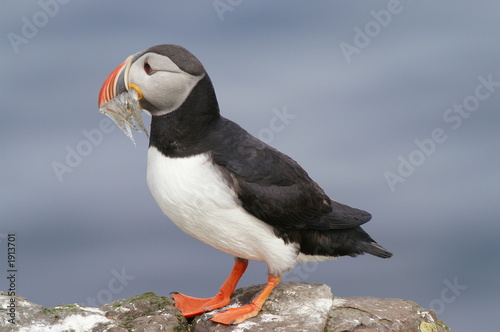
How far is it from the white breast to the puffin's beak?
523mm

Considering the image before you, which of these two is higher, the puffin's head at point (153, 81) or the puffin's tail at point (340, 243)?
the puffin's head at point (153, 81)

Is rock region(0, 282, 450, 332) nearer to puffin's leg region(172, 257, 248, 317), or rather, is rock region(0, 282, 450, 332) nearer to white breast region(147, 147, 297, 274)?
puffin's leg region(172, 257, 248, 317)

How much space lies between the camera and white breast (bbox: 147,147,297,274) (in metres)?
6.47

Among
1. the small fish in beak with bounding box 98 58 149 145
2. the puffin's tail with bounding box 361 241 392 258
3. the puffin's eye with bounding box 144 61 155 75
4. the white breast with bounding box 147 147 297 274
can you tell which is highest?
the puffin's eye with bounding box 144 61 155 75

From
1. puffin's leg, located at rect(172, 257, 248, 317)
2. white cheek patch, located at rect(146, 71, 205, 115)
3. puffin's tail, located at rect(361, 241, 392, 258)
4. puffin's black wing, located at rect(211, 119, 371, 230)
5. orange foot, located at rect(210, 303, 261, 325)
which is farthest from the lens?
puffin's tail, located at rect(361, 241, 392, 258)

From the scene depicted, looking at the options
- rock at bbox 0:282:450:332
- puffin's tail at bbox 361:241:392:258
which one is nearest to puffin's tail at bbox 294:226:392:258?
puffin's tail at bbox 361:241:392:258

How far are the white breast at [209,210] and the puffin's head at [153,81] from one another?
0.39 metres

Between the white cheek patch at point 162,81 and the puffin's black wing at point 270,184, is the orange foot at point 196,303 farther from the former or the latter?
the white cheek patch at point 162,81

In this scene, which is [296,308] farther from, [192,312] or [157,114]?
[157,114]

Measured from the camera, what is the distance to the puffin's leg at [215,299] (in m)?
7.06

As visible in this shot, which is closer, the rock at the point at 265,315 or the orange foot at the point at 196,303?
the rock at the point at 265,315

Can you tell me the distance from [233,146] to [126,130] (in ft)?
2.83

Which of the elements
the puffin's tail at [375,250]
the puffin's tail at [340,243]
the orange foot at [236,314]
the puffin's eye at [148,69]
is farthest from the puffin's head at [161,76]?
the puffin's tail at [375,250]

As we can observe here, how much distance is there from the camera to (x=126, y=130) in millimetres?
6773
